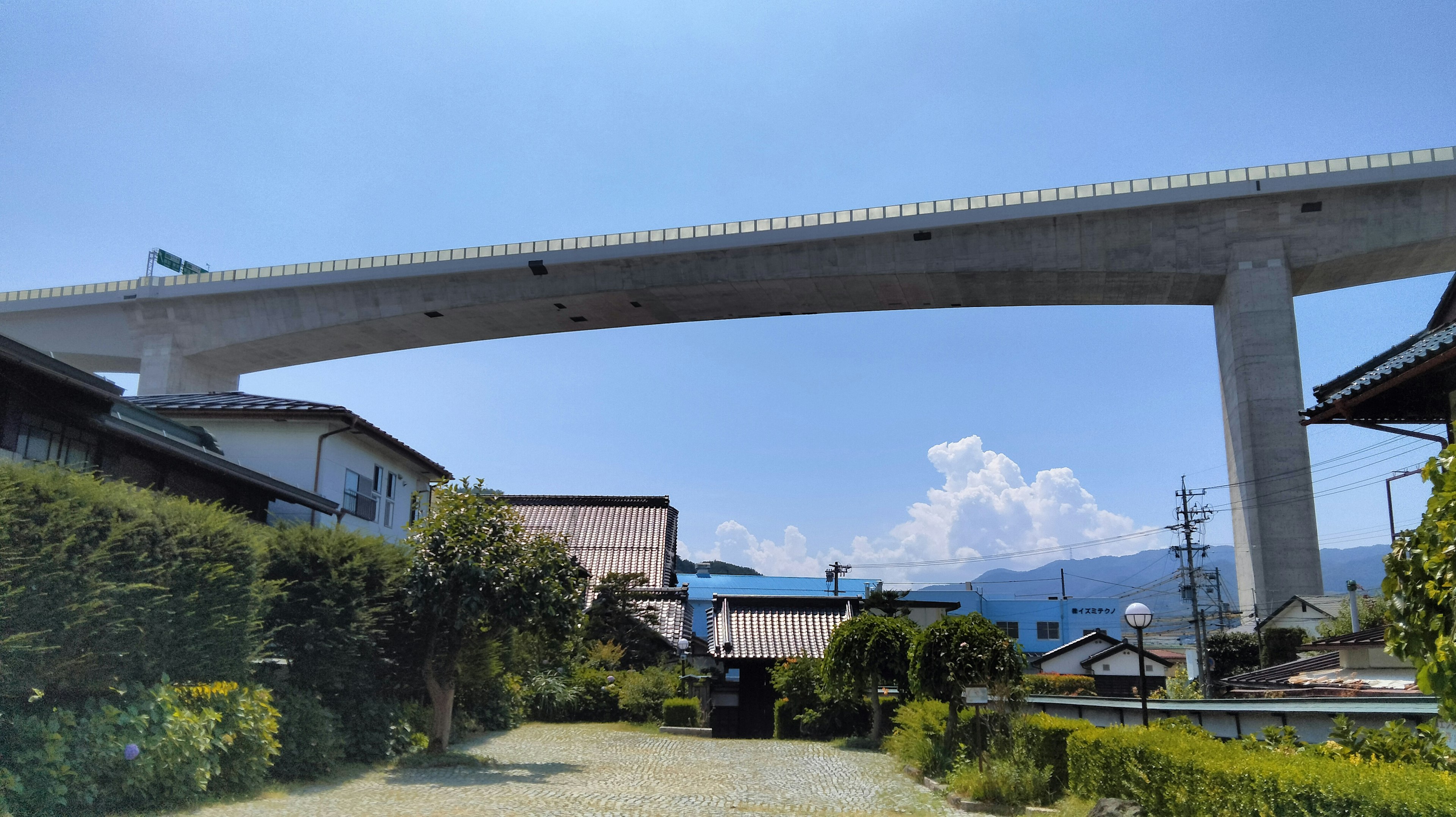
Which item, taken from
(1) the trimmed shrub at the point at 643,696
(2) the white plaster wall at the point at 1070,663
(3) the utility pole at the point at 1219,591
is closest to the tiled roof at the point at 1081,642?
(2) the white plaster wall at the point at 1070,663

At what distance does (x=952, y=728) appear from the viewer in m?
18.0

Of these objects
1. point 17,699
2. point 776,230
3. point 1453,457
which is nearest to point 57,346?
point 776,230

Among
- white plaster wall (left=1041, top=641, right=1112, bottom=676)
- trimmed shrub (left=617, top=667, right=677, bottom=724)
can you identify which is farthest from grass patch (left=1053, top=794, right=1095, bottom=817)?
white plaster wall (left=1041, top=641, right=1112, bottom=676)

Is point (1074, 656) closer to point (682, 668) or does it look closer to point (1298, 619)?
point (1298, 619)

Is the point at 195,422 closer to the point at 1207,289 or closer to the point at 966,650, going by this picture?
the point at 966,650

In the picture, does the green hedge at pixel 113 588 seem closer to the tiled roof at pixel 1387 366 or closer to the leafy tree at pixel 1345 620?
the tiled roof at pixel 1387 366

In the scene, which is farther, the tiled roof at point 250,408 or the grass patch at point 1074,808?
the tiled roof at point 250,408

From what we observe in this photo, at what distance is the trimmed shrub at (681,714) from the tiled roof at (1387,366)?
19.8 meters

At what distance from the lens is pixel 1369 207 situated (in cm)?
3328

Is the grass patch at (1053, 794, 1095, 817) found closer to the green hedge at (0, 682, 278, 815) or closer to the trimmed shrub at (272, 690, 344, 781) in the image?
the green hedge at (0, 682, 278, 815)

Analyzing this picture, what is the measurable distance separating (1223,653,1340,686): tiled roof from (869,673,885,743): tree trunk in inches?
308

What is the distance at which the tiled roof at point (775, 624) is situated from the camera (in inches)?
1244

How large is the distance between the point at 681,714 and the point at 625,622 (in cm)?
791

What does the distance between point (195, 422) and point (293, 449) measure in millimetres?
2756
